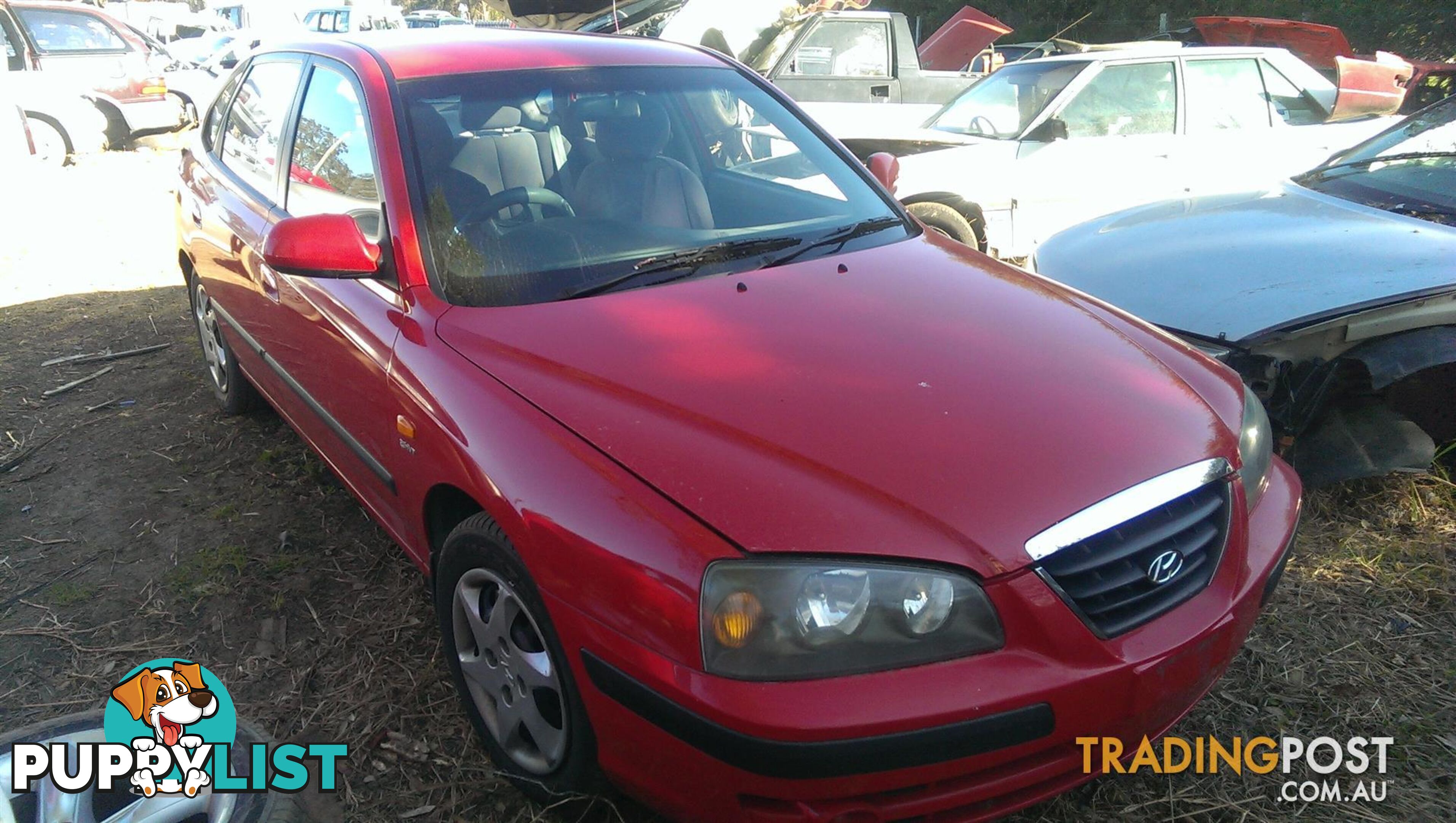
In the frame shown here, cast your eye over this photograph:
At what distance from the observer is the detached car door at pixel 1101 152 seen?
5.75 meters

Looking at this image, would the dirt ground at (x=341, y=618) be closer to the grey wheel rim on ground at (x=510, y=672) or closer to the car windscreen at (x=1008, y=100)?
the grey wheel rim on ground at (x=510, y=672)

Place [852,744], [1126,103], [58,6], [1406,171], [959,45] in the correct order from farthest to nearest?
[959,45]
[58,6]
[1126,103]
[1406,171]
[852,744]

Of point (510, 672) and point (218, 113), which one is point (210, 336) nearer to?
point (218, 113)

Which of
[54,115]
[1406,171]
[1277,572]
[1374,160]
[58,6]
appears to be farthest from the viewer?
[58,6]

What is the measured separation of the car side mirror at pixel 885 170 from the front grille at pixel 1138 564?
A: 63.9 inches

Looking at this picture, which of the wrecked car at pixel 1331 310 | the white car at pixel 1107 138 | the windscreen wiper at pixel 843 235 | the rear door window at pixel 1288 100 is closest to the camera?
the windscreen wiper at pixel 843 235


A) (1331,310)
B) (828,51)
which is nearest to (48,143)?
(828,51)

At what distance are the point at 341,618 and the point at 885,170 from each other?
217cm

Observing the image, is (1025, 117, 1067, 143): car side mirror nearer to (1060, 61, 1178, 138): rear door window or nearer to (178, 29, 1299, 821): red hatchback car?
(1060, 61, 1178, 138): rear door window

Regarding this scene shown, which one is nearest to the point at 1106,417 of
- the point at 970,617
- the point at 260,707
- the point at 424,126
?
the point at 970,617

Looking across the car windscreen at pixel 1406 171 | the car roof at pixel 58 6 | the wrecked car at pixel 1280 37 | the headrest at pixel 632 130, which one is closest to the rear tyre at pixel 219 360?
the headrest at pixel 632 130

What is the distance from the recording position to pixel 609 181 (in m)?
2.61

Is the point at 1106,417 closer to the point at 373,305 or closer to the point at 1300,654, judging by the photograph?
the point at 1300,654

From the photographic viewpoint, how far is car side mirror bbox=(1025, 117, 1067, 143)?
231 inches
